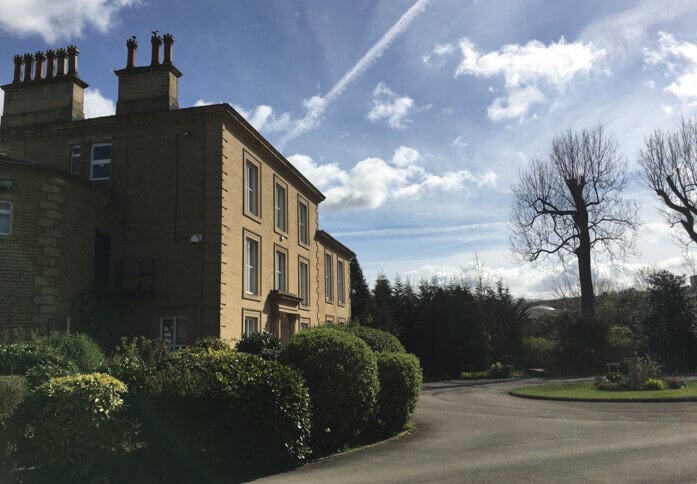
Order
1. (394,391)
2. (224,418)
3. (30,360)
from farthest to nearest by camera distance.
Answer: (394,391), (30,360), (224,418)

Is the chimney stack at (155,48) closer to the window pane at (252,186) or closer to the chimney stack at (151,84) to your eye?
the chimney stack at (151,84)

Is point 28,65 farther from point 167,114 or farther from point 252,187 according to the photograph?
point 252,187

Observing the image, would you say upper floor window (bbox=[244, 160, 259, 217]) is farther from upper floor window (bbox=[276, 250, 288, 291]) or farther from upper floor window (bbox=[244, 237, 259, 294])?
upper floor window (bbox=[276, 250, 288, 291])

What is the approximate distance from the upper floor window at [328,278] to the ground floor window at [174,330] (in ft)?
47.2

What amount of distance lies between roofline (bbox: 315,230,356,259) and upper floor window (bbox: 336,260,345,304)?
2.74 ft

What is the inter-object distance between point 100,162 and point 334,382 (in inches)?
583

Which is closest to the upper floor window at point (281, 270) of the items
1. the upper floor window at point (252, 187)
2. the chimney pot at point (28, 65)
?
the upper floor window at point (252, 187)

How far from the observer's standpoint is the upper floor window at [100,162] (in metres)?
20.7

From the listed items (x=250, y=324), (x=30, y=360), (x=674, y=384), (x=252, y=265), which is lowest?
(x=674, y=384)

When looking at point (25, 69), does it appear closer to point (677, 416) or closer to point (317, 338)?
point (317, 338)

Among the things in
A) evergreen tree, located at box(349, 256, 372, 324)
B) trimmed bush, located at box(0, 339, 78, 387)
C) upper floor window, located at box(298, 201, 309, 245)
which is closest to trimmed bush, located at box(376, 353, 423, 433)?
trimmed bush, located at box(0, 339, 78, 387)

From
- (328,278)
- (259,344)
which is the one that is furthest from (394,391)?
(328,278)

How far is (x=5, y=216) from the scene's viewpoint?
55.4 ft

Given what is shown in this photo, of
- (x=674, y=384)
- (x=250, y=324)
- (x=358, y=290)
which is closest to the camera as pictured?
(x=674, y=384)
